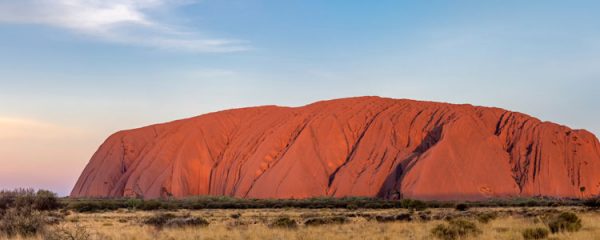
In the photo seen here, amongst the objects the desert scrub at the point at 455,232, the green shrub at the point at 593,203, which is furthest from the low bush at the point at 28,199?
the green shrub at the point at 593,203

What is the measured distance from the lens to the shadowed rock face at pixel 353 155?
76750 millimetres

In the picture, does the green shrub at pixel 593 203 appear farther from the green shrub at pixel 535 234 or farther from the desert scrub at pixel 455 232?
the green shrub at pixel 535 234

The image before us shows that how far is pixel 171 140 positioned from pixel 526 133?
48.3 m

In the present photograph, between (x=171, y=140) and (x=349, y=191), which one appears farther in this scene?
(x=171, y=140)

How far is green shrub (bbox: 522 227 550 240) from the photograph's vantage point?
1691 centimetres

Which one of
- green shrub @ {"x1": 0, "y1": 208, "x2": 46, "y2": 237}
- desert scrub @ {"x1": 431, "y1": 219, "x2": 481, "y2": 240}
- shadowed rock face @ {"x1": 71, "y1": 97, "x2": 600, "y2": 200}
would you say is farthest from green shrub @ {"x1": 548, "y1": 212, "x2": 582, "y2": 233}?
shadowed rock face @ {"x1": 71, "y1": 97, "x2": 600, "y2": 200}

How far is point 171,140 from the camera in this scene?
91.2 meters

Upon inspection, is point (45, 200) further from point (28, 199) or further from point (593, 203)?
point (593, 203)

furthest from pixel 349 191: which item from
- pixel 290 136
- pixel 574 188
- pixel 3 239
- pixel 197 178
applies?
pixel 3 239

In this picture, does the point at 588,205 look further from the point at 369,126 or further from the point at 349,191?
the point at 369,126

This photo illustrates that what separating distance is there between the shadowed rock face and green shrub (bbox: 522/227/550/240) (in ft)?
178

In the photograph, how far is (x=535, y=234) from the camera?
678 inches

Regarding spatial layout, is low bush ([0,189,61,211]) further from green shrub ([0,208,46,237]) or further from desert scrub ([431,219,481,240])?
desert scrub ([431,219,481,240])

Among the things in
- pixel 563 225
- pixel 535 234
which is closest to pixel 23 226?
pixel 535 234
